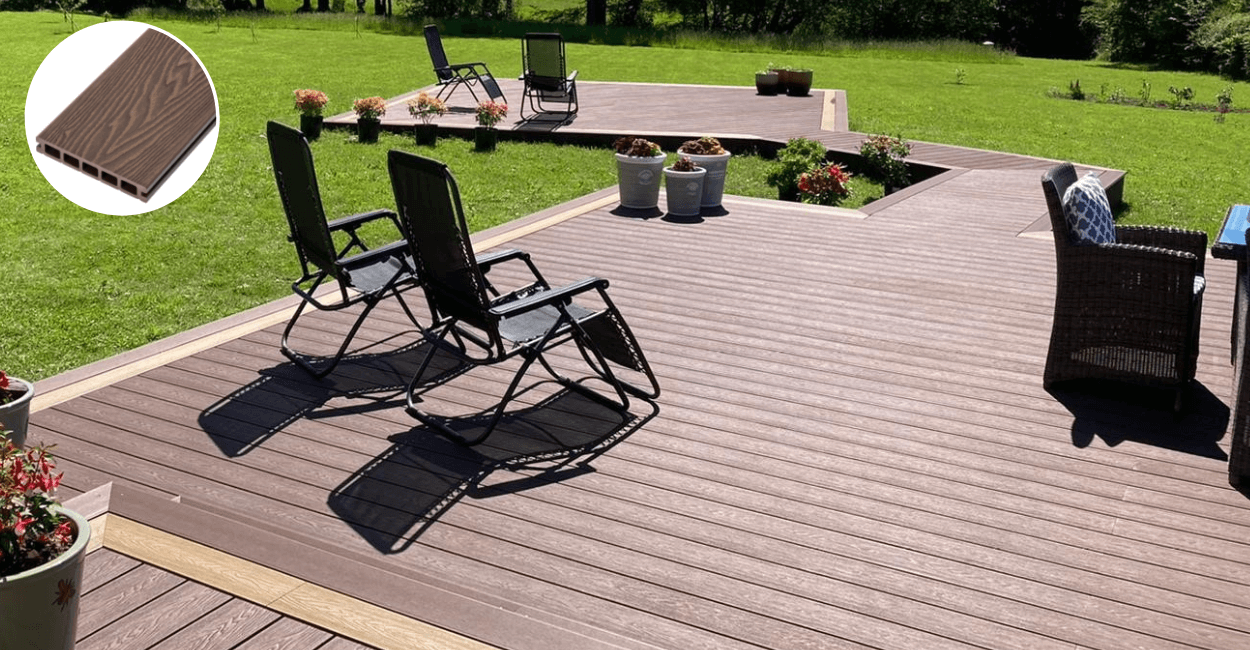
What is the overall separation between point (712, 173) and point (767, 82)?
900 centimetres

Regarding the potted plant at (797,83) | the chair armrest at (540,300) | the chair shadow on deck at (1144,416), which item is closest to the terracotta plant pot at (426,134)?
the potted plant at (797,83)

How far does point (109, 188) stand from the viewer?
2.73 m

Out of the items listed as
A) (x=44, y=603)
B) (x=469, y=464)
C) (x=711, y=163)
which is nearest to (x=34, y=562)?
(x=44, y=603)

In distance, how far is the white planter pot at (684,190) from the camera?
8070 mm

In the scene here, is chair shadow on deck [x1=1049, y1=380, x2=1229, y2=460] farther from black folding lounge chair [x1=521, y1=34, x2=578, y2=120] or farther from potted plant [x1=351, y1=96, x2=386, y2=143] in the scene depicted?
black folding lounge chair [x1=521, y1=34, x2=578, y2=120]

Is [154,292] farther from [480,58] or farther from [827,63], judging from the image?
[827,63]

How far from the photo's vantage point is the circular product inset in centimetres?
262

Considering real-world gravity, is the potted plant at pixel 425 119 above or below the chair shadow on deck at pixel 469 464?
above

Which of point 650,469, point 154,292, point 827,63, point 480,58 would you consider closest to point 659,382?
Result: point 650,469

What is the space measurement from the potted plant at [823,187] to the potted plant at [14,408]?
701cm

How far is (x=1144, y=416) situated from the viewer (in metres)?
4.46

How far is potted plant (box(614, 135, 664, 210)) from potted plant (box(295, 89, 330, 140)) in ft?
17.4

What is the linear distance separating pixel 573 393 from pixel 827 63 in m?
21.2

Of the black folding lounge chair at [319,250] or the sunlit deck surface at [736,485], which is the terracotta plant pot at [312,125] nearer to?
the sunlit deck surface at [736,485]
